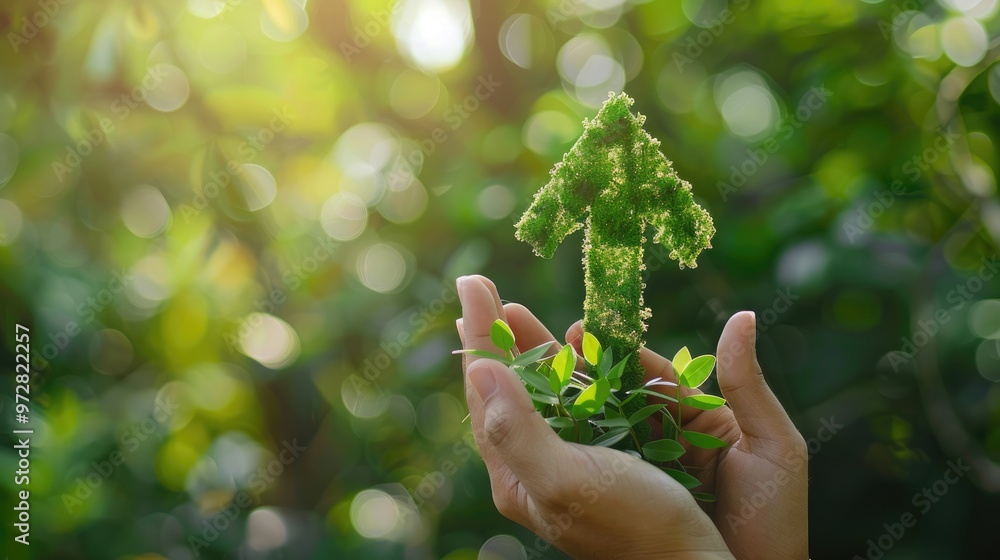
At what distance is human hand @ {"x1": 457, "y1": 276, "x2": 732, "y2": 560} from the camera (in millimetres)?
708

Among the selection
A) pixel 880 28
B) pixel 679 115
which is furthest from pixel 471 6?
pixel 880 28

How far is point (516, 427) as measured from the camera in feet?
2.31

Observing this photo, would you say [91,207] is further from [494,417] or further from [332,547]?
[494,417]

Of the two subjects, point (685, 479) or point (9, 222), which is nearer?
point (685, 479)

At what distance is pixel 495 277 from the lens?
3.95 ft

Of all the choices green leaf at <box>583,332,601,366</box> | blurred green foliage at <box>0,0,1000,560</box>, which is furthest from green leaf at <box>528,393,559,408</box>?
blurred green foliage at <box>0,0,1000,560</box>

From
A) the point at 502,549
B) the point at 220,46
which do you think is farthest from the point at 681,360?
the point at 220,46

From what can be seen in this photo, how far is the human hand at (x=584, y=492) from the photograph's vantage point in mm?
708

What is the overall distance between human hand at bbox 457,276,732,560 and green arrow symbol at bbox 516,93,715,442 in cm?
23

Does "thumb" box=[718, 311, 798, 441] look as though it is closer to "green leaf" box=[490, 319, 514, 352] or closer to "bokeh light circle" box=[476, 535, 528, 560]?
"green leaf" box=[490, 319, 514, 352]

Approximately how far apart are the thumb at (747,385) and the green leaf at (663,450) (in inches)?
4.5

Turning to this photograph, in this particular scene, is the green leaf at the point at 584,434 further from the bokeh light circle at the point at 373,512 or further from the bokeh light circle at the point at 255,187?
the bokeh light circle at the point at 255,187

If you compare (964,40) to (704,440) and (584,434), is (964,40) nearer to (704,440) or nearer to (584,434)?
(704,440)

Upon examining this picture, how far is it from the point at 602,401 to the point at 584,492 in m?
0.14
